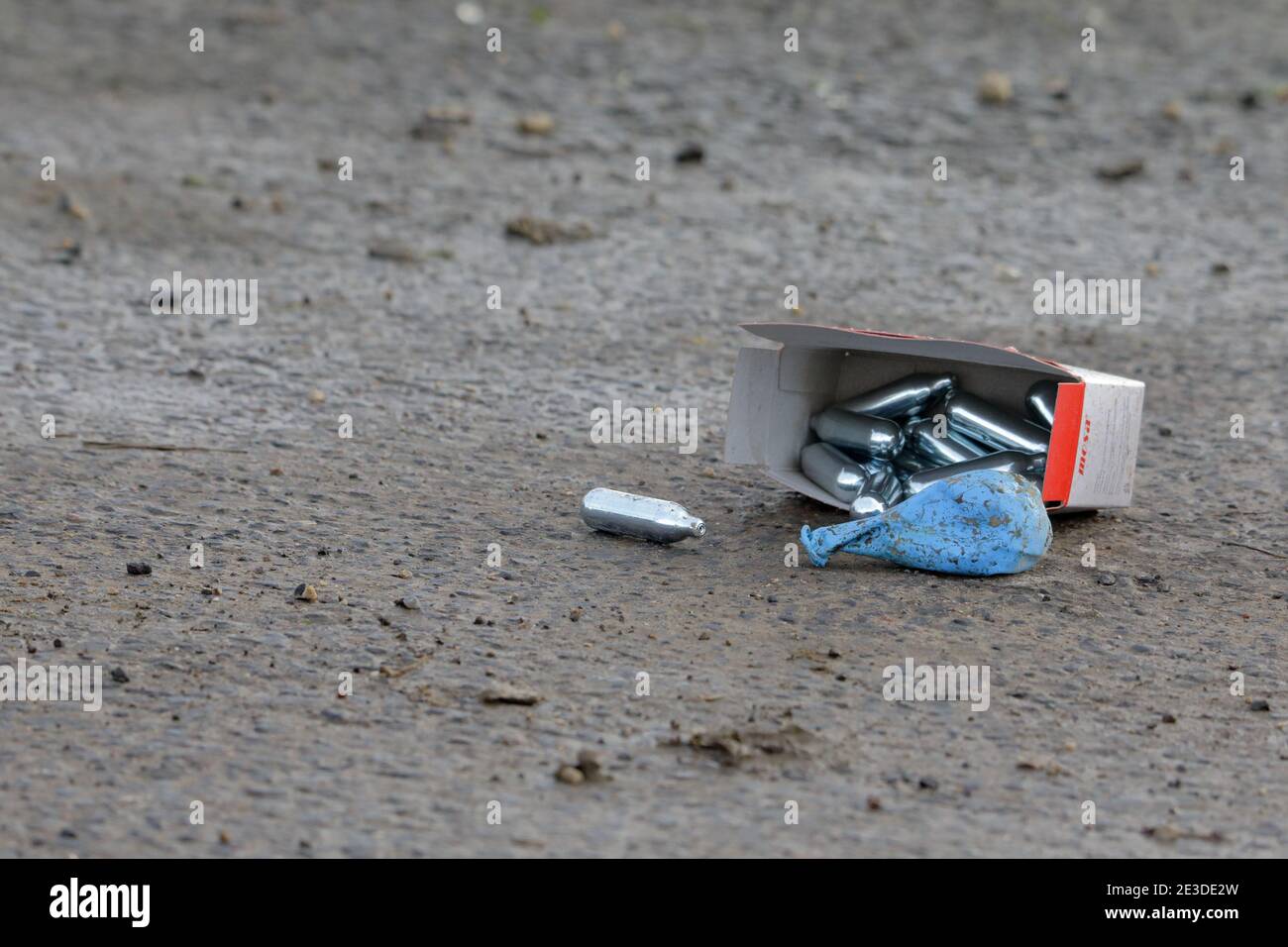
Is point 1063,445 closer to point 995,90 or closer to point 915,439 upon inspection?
point 915,439

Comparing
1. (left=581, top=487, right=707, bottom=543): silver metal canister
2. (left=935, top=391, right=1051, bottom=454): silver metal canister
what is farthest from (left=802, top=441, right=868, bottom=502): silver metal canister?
(left=581, top=487, right=707, bottom=543): silver metal canister

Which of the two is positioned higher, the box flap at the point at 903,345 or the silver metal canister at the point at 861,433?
the box flap at the point at 903,345

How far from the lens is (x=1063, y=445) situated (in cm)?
405

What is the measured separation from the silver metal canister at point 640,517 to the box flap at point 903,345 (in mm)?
568

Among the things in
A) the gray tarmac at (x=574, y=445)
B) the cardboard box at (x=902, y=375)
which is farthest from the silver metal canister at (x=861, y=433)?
the gray tarmac at (x=574, y=445)

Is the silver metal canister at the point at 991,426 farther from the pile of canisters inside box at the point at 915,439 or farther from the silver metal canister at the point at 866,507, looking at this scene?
the silver metal canister at the point at 866,507

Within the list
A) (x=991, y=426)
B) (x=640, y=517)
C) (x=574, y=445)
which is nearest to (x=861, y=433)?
(x=991, y=426)

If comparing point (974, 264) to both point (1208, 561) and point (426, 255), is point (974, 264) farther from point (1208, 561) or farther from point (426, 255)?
point (1208, 561)

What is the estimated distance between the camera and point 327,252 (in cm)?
707

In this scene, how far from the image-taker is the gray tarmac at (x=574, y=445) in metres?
2.91

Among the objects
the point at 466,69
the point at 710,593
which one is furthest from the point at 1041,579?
the point at 466,69

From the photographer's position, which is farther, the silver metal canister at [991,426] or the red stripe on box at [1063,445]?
the silver metal canister at [991,426]

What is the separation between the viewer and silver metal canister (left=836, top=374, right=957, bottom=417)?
458 cm
